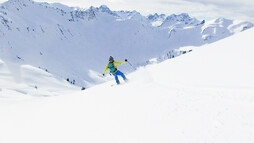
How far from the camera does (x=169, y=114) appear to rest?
9852 mm

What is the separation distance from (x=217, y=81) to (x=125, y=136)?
5.87m

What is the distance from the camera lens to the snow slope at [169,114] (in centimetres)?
834

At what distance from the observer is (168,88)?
13406mm

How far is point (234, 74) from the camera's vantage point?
42.5ft

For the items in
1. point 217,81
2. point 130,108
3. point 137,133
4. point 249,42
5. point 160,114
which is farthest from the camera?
point 249,42

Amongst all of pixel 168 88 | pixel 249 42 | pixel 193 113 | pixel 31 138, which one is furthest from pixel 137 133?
pixel 249 42

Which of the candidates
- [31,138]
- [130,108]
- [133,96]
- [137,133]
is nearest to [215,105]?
[137,133]

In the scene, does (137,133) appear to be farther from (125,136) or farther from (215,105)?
(215,105)

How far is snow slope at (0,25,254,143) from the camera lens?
8.34m

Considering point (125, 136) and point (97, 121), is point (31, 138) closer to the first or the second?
point (97, 121)

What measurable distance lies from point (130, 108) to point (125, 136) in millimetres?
2544

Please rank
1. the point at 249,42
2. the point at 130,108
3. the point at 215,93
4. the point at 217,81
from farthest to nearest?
the point at 249,42, the point at 217,81, the point at 130,108, the point at 215,93

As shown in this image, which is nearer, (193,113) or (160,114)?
(193,113)

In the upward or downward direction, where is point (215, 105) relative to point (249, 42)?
upward
